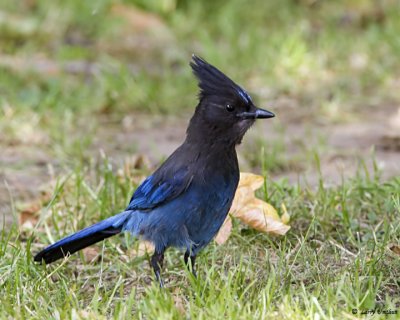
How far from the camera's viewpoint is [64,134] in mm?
6129

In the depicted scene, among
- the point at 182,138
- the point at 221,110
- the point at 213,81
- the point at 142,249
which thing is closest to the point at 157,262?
the point at 142,249

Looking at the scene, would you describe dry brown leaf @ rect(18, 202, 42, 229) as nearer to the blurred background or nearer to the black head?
the blurred background

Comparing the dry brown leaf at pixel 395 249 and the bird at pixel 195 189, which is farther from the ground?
the bird at pixel 195 189

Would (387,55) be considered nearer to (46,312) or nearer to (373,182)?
(373,182)

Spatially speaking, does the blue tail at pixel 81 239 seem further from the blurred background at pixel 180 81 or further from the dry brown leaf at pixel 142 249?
the blurred background at pixel 180 81

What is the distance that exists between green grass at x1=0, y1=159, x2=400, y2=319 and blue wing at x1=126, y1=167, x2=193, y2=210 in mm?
310

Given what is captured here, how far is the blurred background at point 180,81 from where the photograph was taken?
5.80m

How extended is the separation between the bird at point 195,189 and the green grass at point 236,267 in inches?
4.8

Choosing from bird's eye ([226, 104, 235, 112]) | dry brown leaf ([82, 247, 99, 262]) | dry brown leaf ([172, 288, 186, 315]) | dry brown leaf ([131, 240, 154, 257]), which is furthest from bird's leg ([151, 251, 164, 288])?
bird's eye ([226, 104, 235, 112])

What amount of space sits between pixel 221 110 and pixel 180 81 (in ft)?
11.0

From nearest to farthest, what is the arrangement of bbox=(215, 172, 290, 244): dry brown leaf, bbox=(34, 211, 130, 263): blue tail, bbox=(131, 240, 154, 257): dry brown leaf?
bbox=(34, 211, 130, 263): blue tail < bbox=(215, 172, 290, 244): dry brown leaf < bbox=(131, 240, 154, 257): dry brown leaf

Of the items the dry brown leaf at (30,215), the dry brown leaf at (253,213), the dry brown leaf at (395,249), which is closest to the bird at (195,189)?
the dry brown leaf at (253,213)

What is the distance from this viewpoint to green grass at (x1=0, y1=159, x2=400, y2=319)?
3303 mm

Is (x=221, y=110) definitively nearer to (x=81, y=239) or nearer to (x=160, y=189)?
(x=160, y=189)
